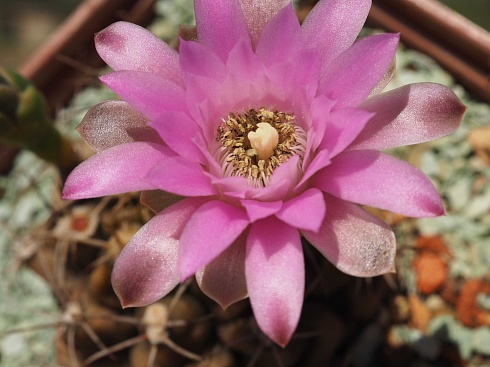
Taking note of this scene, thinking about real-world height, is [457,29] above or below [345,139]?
below

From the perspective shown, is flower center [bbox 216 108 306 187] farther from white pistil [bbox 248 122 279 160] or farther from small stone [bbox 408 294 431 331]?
small stone [bbox 408 294 431 331]

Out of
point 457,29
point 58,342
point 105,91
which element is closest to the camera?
point 58,342

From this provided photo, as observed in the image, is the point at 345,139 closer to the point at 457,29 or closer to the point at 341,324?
the point at 341,324

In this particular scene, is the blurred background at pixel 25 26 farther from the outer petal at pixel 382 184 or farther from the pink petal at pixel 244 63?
the outer petal at pixel 382 184

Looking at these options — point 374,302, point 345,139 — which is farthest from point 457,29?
point 345,139

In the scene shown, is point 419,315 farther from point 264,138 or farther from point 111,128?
point 111,128

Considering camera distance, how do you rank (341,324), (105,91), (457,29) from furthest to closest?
(105,91) → (457,29) → (341,324)

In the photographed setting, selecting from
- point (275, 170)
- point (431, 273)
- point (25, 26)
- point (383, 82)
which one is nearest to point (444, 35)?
point (431, 273)

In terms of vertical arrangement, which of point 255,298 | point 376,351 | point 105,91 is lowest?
point 376,351
